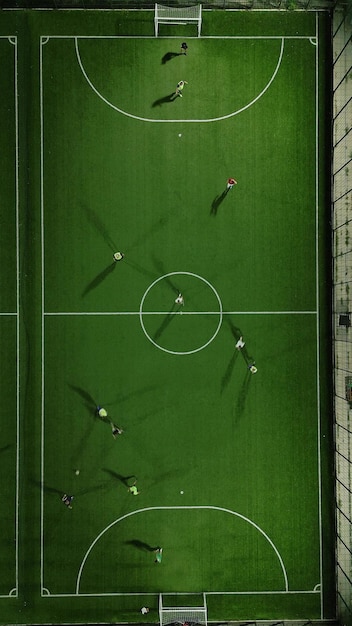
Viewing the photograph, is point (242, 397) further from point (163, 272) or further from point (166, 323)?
point (163, 272)

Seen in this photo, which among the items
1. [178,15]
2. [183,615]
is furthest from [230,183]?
[183,615]

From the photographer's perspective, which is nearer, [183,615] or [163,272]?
[183,615]

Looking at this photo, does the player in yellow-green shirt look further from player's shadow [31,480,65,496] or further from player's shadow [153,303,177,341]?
player's shadow [31,480,65,496]

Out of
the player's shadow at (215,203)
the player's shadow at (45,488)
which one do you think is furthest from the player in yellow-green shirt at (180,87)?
the player's shadow at (45,488)

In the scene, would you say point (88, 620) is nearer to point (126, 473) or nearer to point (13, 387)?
point (126, 473)

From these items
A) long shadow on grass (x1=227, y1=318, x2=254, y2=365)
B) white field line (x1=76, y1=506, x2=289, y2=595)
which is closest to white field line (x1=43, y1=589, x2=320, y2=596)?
white field line (x1=76, y1=506, x2=289, y2=595)

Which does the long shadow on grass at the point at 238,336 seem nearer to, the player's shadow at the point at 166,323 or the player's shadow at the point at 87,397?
the player's shadow at the point at 166,323
